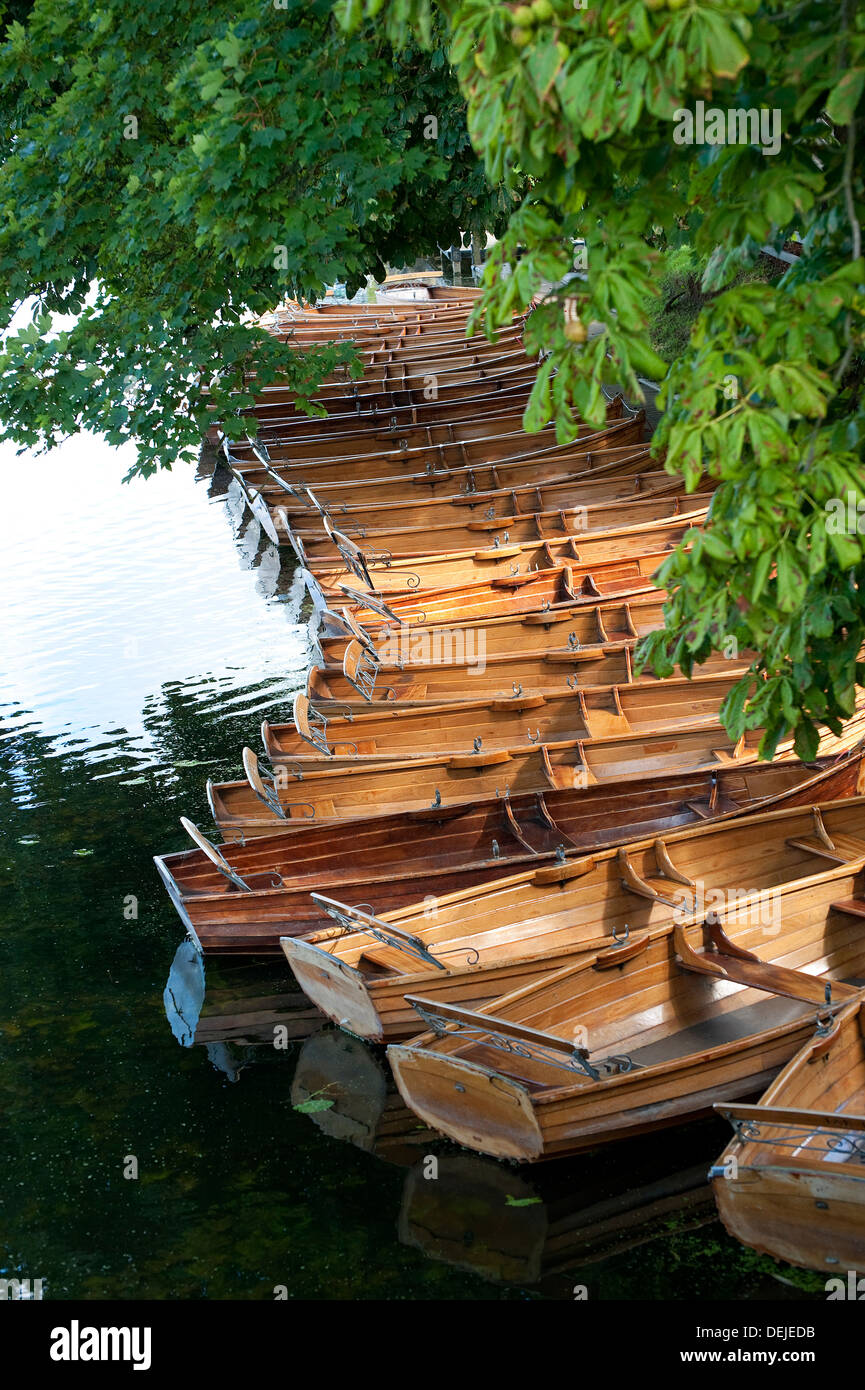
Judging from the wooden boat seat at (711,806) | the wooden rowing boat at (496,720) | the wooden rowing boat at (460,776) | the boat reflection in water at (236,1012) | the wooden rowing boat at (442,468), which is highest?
the wooden rowing boat at (442,468)

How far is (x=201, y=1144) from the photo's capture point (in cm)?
730

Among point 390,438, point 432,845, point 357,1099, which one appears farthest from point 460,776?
point 390,438

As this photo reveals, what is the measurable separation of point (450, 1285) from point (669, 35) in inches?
212

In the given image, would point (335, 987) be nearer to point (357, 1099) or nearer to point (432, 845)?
point (357, 1099)

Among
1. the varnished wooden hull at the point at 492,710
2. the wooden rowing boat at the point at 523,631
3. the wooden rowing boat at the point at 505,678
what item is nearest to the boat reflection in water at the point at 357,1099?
the varnished wooden hull at the point at 492,710

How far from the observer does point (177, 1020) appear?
28.0 feet

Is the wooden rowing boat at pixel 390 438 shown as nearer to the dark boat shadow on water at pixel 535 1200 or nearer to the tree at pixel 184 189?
the tree at pixel 184 189

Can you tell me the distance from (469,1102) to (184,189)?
19.3 ft

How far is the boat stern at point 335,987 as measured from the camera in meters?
7.34

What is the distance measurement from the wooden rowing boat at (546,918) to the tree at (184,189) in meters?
4.34
